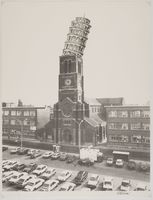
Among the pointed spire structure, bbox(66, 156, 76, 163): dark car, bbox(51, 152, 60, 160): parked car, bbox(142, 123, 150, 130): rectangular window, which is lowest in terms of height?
bbox(66, 156, 76, 163): dark car

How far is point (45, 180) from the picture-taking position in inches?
104

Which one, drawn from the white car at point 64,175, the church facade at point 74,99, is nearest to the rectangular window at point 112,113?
the church facade at point 74,99

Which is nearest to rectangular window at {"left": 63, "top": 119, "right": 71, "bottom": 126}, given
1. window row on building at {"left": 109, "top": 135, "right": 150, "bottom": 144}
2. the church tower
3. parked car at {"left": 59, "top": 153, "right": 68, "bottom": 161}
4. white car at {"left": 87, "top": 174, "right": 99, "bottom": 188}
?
the church tower

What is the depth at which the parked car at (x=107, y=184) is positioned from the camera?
2.55 metres

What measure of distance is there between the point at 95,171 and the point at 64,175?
0.91ft

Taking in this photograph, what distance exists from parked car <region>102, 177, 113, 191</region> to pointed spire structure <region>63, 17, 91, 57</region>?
1.13 m

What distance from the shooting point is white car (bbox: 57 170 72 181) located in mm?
2613

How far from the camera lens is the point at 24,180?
261 centimetres

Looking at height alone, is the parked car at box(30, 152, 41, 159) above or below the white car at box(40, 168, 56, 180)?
above

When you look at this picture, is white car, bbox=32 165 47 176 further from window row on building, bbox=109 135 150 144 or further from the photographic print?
window row on building, bbox=109 135 150 144

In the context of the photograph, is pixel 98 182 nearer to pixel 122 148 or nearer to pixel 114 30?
pixel 122 148

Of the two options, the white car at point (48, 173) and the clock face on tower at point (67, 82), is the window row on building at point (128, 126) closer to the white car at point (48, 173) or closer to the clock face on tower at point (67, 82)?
the clock face on tower at point (67, 82)

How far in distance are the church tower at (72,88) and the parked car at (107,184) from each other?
0.41 m

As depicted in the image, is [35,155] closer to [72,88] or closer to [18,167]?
[18,167]
